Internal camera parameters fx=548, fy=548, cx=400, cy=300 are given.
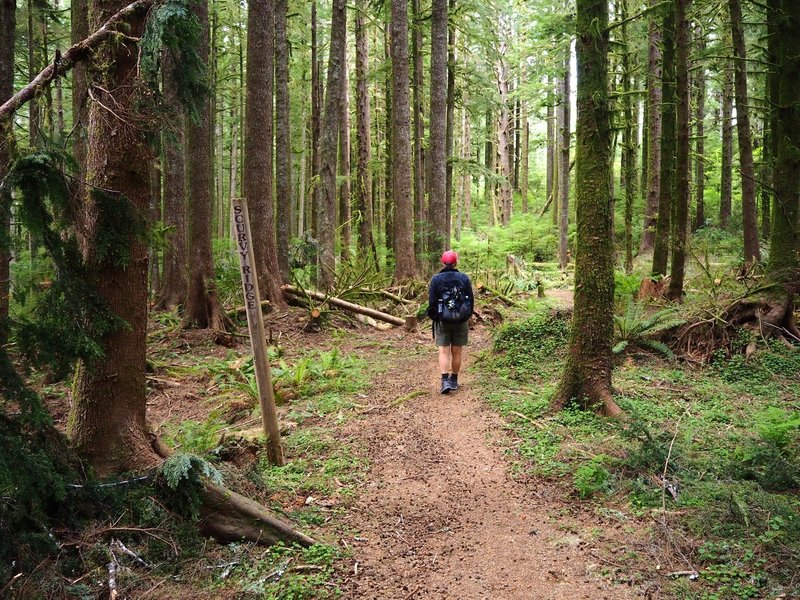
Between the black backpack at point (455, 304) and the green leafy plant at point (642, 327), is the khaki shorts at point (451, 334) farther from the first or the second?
the green leafy plant at point (642, 327)

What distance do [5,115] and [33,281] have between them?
3.58ft

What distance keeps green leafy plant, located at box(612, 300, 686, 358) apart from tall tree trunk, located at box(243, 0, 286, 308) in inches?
306

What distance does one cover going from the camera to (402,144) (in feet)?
49.1

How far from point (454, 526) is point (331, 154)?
41.2ft

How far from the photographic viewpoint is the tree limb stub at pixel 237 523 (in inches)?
168

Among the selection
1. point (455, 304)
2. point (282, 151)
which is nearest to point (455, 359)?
point (455, 304)

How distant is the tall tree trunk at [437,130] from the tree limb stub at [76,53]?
38.8 ft

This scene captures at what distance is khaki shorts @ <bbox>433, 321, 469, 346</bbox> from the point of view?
27.8ft

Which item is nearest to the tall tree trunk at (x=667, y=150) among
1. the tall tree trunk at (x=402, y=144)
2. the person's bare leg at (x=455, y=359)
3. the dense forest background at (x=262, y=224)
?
the dense forest background at (x=262, y=224)

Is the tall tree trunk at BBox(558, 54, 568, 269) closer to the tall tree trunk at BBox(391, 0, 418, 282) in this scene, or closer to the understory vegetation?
the tall tree trunk at BBox(391, 0, 418, 282)

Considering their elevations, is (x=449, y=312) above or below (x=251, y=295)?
below

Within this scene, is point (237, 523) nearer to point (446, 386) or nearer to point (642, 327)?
point (446, 386)

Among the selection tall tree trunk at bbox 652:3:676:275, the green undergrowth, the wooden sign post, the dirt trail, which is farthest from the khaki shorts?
tall tree trunk at bbox 652:3:676:275

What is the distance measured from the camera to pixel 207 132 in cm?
1206
